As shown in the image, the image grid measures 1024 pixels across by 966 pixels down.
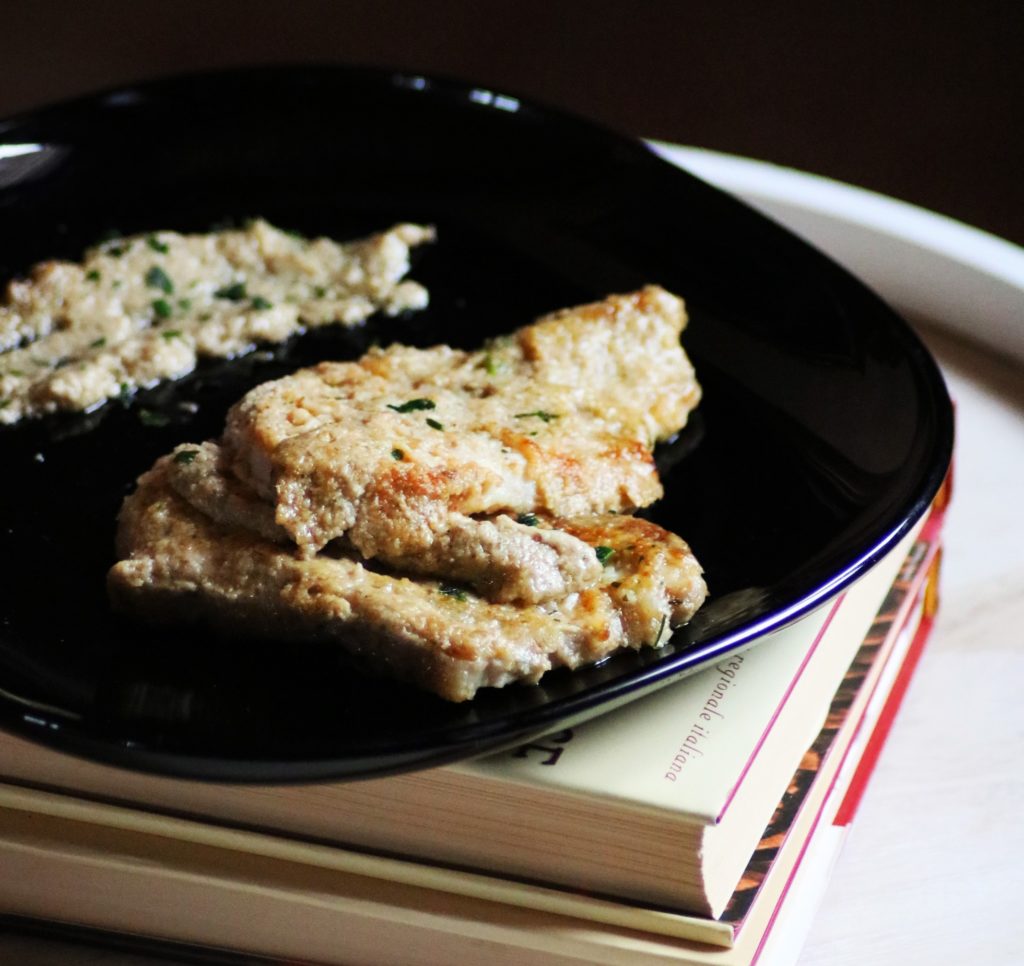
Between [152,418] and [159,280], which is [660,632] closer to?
[152,418]

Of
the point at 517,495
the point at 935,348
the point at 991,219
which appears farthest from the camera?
the point at 991,219

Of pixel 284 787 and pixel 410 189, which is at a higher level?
pixel 410 189

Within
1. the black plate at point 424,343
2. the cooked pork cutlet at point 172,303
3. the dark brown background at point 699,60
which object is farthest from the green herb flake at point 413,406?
the dark brown background at point 699,60

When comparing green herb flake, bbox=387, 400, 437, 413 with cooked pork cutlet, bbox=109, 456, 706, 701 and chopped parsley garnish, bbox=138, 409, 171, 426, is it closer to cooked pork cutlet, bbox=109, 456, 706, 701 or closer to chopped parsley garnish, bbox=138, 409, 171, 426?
cooked pork cutlet, bbox=109, 456, 706, 701

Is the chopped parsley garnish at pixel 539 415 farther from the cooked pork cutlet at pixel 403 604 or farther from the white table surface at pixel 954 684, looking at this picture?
the white table surface at pixel 954 684

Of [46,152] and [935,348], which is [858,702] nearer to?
[935,348]

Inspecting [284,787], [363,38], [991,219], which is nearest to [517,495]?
[284,787]

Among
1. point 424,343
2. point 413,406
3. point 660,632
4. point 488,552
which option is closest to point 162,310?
point 424,343
